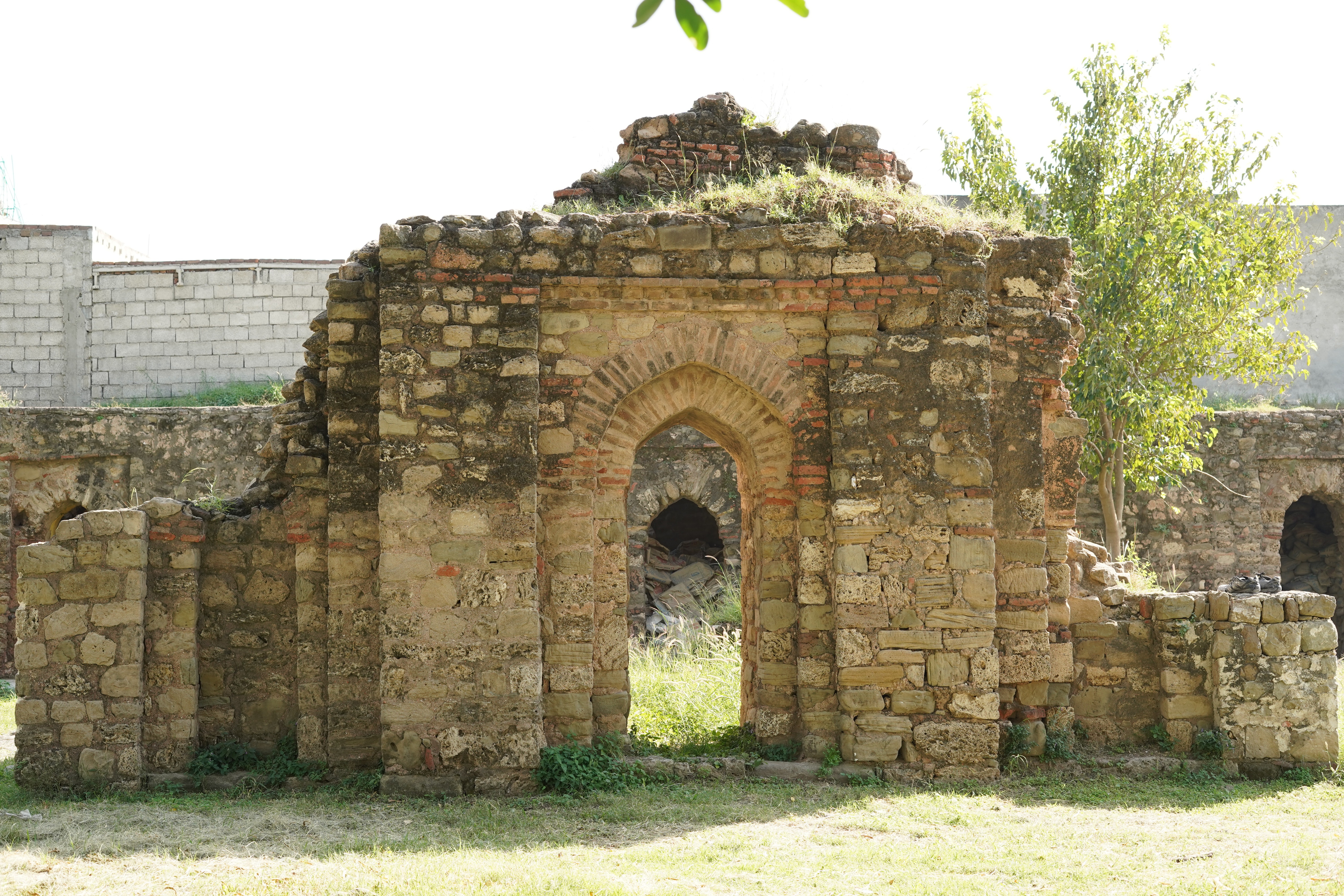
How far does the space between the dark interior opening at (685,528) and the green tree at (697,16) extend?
1315cm

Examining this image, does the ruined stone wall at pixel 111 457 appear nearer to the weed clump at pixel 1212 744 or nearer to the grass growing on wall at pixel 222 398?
the grass growing on wall at pixel 222 398

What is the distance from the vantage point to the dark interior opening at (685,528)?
15.6 m

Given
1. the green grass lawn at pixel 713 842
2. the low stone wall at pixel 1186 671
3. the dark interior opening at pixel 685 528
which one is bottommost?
the green grass lawn at pixel 713 842

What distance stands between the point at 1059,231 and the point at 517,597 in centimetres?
896

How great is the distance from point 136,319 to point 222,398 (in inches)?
92.6

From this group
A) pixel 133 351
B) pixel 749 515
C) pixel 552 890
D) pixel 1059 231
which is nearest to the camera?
pixel 552 890

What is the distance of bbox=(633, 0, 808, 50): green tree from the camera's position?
2.46m

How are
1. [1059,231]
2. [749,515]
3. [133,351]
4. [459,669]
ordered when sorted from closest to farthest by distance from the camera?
[459,669] < [749,515] < [1059,231] < [133,351]

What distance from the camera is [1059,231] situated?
1300cm

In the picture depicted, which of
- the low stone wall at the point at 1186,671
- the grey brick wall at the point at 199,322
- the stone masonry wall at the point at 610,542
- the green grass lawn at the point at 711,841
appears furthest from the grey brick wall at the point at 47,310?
the low stone wall at the point at 1186,671

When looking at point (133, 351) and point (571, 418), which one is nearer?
point (571, 418)

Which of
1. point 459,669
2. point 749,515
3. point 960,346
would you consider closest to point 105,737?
point 459,669

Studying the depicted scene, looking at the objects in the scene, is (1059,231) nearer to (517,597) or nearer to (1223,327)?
(1223,327)

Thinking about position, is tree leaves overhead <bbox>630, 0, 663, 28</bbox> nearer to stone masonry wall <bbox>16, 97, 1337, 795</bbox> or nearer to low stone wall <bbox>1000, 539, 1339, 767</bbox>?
stone masonry wall <bbox>16, 97, 1337, 795</bbox>
